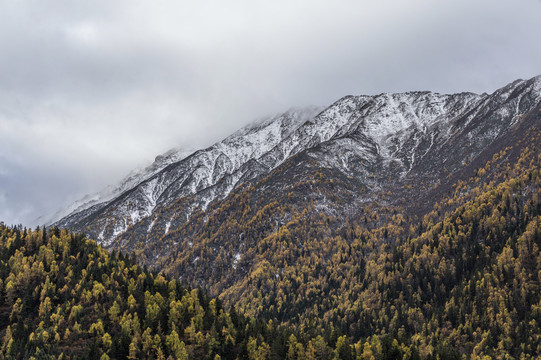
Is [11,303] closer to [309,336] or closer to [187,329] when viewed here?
[187,329]

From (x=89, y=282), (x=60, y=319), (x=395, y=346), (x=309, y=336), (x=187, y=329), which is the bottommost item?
(x=395, y=346)

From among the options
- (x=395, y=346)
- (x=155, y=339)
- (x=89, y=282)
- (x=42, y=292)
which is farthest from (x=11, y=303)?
(x=395, y=346)

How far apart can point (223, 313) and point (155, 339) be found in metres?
40.6

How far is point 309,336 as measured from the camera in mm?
179000

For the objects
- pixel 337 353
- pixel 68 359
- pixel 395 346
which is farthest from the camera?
pixel 395 346

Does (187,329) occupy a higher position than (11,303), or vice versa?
(11,303)

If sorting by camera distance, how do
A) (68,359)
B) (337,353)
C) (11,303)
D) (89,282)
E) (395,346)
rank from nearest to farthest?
1. (68,359)
2. (337,353)
3. (395,346)
4. (11,303)
5. (89,282)

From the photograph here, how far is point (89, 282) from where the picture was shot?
19888 centimetres

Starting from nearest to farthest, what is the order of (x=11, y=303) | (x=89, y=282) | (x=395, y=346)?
(x=395, y=346)
(x=11, y=303)
(x=89, y=282)

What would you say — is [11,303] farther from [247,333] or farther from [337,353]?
[337,353]

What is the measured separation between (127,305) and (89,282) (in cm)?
2695

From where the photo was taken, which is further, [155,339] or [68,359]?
[155,339]

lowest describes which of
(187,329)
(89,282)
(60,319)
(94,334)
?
(187,329)

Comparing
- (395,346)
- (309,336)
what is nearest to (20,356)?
(309,336)
